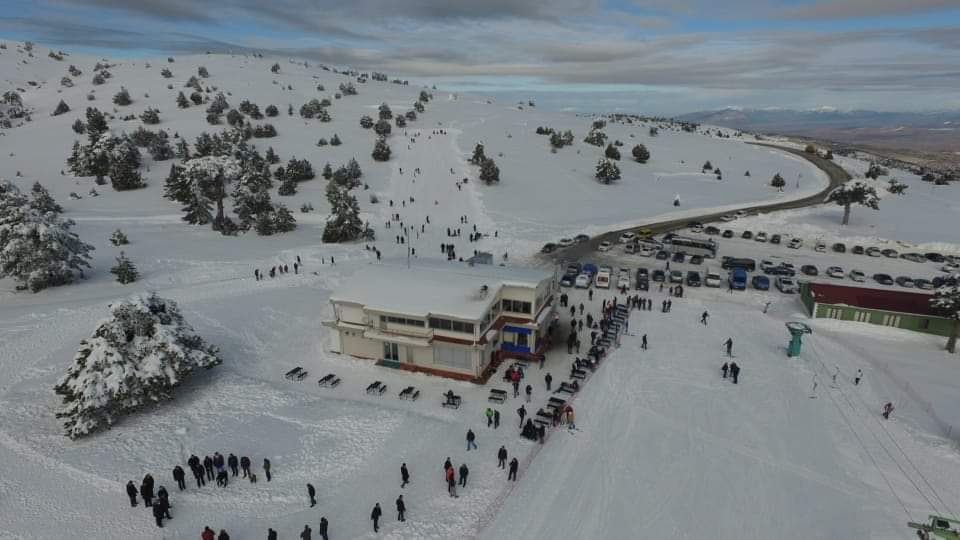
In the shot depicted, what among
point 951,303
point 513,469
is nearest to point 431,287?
point 513,469

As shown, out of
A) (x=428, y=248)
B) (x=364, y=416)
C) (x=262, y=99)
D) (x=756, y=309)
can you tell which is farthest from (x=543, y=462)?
(x=262, y=99)

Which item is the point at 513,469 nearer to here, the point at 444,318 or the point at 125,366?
the point at 444,318

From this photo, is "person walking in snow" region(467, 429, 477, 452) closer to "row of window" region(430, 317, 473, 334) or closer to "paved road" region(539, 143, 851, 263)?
"row of window" region(430, 317, 473, 334)

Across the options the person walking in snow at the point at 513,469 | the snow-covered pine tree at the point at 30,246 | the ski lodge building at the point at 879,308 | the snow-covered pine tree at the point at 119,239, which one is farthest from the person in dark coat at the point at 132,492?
the ski lodge building at the point at 879,308

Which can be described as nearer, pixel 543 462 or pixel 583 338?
pixel 543 462

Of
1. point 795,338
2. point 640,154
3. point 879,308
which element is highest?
point 640,154

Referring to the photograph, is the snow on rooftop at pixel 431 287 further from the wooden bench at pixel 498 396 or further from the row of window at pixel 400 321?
the wooden bench at pixel 498 396

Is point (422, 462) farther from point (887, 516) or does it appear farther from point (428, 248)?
point (428, 248)
